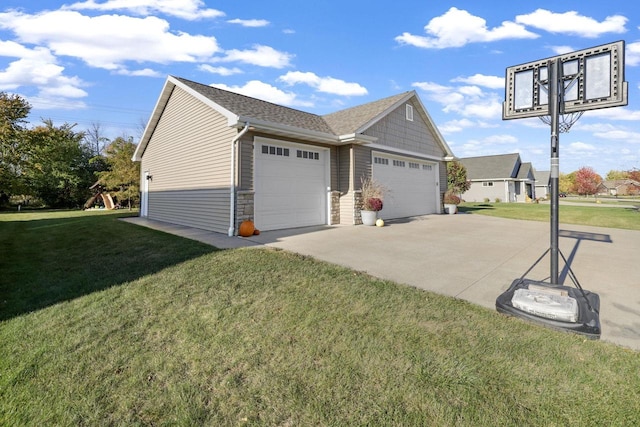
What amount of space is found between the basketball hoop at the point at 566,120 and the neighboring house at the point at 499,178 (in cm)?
3003

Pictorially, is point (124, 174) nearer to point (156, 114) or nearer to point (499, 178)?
point (156, 114)

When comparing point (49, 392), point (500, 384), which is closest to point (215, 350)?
point (49, 392)

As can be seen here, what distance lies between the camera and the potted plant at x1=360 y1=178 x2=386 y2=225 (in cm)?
1020

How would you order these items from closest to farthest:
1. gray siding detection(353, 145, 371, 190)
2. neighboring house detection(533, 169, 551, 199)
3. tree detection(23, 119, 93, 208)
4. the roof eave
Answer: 1. the roof eave
2. gray siding detection(353, 145, 371, 190)
3. tree detection(23, 119, 93, 208)
4. neighboring house detection(533, 169, 551, 199)

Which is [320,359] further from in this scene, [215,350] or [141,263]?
[141,263]

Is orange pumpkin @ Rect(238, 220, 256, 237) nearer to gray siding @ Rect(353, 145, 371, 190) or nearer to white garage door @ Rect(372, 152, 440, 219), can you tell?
gray siding @ Rect(353, 145, 371, 190)

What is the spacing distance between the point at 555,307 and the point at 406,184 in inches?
422

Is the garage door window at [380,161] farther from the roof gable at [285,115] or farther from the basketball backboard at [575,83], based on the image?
the basketball backboard at [575,83]

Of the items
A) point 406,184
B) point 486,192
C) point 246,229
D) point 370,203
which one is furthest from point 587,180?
point 246,229

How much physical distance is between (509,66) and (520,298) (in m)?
3.51

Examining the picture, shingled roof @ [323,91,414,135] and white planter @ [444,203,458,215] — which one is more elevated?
shingled roof @ [323,91,414,135]

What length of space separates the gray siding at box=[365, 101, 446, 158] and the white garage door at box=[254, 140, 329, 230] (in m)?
2.82

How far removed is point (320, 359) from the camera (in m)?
2.63

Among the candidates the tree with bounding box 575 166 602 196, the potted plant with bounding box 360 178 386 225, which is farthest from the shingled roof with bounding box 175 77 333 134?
the tree with bounding box 575 166 602 196
